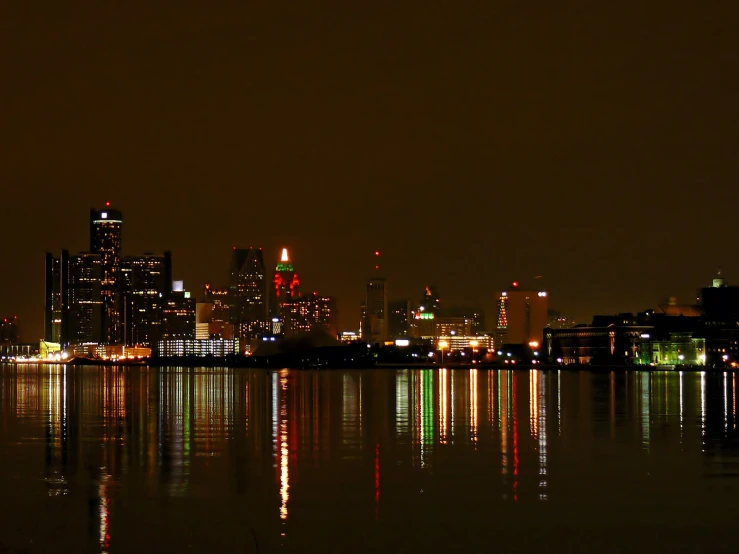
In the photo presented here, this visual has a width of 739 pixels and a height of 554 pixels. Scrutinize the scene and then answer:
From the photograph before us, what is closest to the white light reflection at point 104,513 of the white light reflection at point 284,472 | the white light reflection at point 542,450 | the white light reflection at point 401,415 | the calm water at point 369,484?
the calm water at point 369,484

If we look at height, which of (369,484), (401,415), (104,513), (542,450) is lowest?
(401,415)

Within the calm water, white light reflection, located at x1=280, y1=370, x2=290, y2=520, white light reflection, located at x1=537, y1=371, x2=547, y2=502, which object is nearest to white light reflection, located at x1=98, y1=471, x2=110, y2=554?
the calm water

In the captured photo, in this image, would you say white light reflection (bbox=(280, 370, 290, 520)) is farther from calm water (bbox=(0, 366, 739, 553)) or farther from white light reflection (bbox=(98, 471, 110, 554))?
white light reflection (bbox=(98, 471, 110, 554))

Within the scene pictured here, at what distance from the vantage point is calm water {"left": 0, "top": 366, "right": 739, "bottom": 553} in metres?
21.7

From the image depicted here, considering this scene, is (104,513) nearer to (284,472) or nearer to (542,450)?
(284,472)

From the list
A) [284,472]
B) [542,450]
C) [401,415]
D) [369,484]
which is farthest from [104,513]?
[401,415]

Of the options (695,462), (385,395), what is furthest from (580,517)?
(385,395)

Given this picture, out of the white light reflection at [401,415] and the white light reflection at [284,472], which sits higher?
the white light reflection at [284,472]

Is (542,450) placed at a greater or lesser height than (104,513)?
lesser

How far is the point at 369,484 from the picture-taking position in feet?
95.7

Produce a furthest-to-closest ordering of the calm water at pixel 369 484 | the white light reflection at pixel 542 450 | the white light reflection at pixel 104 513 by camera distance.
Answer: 1. the white light reflection at pixel 542 450
2. the calm water at pixel 369 484
3. the white light reflection at pixel 104 513

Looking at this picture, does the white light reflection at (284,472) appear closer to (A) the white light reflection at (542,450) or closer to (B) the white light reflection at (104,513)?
(B) the white light reflection at (104,513)

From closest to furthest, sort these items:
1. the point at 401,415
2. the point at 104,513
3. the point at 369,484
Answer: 1. the point at 104,513
2. the point at 369,484
3. the point at 401,415

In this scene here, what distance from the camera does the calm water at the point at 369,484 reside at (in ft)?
71.1
